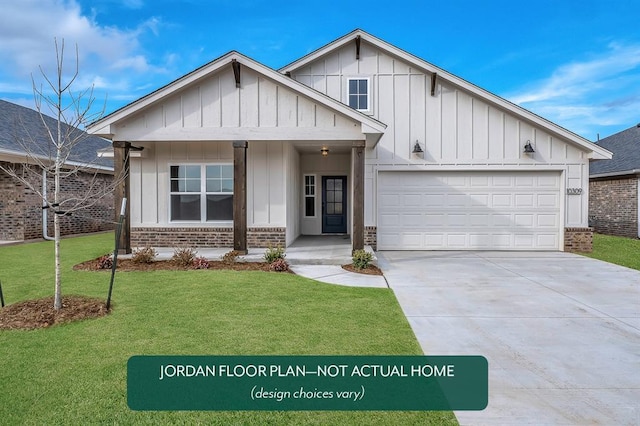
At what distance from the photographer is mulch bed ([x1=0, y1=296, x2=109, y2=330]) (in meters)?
4.65

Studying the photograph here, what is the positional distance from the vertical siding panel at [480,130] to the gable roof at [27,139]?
428 inches

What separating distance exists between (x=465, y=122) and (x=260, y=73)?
20.6ft

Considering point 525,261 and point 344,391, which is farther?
point 525,261

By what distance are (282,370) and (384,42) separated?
1035 cm

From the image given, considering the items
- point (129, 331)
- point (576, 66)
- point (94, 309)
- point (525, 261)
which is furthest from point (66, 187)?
point (576, 66)

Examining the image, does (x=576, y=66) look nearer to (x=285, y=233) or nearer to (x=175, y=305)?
(x=285, y=233)

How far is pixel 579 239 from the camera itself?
11.4 metres

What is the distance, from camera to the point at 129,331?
4434 millimetres

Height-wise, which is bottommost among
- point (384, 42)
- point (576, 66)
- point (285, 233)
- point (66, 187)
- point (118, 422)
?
point (118, 422)

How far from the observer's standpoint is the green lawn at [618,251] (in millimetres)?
9773

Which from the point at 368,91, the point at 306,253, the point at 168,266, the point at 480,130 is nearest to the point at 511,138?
the point at 480,130

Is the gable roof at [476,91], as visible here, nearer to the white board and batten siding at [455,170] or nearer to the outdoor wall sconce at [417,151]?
the white board and batten siding at [455,170]

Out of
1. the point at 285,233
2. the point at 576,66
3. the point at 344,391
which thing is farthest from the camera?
the point at 576,66

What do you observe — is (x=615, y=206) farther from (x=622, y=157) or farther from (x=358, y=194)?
(x=358, y=194)
